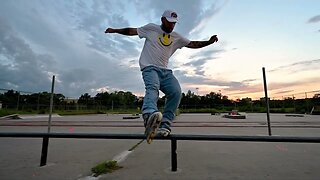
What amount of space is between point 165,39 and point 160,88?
607 mm

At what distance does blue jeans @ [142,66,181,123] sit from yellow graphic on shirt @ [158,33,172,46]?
13.0 inches

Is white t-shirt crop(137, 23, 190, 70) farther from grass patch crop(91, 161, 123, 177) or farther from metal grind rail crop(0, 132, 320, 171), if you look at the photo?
grass patch crop(91, 161, 123, 177)

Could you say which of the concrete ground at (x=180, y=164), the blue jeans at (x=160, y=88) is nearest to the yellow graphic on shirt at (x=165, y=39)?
the blue jeans at (x=160, y=88)

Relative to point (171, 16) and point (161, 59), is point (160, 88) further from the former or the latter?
point (171, 16)

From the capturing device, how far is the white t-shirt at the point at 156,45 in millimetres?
2900

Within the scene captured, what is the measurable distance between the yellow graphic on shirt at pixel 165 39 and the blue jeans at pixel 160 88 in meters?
0.33

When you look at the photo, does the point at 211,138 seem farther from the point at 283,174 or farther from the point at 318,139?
the point at 318,139

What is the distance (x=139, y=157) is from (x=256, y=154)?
6.06 ft


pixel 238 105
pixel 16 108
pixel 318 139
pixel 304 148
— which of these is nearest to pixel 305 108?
pixel 238 105

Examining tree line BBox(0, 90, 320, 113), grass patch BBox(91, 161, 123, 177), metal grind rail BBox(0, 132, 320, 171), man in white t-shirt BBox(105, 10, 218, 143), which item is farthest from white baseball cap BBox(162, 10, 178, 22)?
tree line BBox(0, 90, 320, 113)

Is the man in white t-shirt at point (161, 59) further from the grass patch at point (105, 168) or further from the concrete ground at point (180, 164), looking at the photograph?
the grass patch at point (105, 168)

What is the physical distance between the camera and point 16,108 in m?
30.1

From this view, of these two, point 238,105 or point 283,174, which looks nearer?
point 283,174

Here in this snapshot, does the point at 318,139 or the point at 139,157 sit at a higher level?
the point at 318,139
